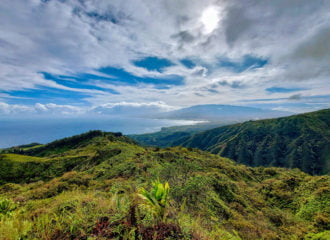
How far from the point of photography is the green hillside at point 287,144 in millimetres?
81931

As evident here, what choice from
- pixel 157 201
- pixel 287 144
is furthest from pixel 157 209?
pixel 287 144

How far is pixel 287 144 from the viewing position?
3875 inches

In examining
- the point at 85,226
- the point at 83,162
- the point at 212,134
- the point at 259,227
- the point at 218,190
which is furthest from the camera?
the point at 212,134

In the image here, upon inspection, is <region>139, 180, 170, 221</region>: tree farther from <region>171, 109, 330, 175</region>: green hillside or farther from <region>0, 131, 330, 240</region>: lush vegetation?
<region>171, 109, 330, 175</region>: green hillside

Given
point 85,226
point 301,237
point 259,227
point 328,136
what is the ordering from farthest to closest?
point 328,136, point 259,227, point 301,237, point 85,226

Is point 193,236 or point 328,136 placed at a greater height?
point 193,236

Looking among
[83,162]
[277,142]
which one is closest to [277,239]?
[83,162]

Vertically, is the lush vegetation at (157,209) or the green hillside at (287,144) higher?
the lush vegetation at (157,209)

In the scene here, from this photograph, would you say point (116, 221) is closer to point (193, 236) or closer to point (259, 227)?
point (193, 236)

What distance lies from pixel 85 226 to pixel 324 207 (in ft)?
Result: 50.1

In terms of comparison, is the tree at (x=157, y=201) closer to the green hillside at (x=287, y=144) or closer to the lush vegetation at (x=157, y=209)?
the lush vegetation at (x=157, y=209)

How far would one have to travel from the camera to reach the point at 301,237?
24.3 feet

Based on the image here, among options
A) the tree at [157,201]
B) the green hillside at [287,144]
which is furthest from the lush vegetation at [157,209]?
the green hillside at [287,144]

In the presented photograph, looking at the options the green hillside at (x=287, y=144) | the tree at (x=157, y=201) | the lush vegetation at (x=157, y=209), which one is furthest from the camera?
the green hillside at (x=287, y=144)
